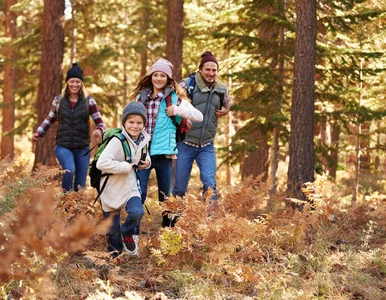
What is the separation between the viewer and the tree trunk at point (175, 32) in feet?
43.5

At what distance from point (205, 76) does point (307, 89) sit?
248 cm

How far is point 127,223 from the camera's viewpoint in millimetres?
6172

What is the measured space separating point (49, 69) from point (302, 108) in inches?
252

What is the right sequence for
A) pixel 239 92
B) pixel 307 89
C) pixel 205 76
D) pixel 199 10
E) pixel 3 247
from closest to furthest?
pixel 3 247 → pixel 205 76 → pixel 307 89 → pixel 239 92 → pixel 199 10

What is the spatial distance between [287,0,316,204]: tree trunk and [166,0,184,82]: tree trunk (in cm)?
451

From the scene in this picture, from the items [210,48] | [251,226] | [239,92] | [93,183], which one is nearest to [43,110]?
[239,92]

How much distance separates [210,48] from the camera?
54.6 feet

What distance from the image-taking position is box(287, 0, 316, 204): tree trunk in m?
9.32

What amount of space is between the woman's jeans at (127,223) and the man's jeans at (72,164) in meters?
2.31

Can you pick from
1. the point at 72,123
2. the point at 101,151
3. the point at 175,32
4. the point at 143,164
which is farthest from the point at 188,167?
the point at 175,32

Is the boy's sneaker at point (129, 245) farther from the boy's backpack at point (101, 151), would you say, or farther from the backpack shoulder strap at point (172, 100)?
the backpack shoulder strap at point (172, 100)

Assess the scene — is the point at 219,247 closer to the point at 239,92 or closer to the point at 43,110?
the point at 239,92

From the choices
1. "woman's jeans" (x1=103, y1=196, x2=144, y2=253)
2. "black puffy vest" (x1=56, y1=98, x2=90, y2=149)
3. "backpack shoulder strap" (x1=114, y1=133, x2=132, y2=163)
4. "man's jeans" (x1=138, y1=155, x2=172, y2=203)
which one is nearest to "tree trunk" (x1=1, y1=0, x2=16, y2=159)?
"black puffy vest" (x1=56, y1=98, x2=90, y2=149)

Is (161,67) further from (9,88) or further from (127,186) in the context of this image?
(9,88)
